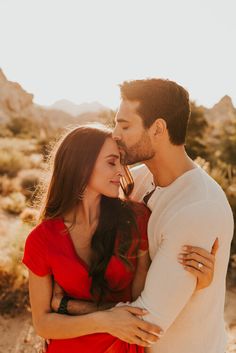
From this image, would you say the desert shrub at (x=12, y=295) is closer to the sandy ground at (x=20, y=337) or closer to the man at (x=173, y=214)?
the sandy ground at (x=20, y=337)

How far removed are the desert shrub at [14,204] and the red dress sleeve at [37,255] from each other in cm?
765

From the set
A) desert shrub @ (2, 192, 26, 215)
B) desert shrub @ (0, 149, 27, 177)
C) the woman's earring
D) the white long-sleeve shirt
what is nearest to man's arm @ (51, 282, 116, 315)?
the white long-sleeve shirt

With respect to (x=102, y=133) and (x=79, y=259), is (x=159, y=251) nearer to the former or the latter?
(x=79, y=259)

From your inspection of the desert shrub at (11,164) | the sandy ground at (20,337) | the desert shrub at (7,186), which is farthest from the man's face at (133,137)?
the desert shrub at (11,164)

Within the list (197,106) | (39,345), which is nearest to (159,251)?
(39,345)

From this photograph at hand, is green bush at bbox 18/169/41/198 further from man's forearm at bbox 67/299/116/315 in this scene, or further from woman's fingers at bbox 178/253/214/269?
woman's fingers at bbox 178/253/214/269

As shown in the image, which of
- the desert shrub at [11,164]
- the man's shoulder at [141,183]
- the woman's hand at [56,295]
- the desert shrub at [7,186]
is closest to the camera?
the woman's hand at [56,295]

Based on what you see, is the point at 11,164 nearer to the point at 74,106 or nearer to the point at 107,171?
Result: the point at 107,171

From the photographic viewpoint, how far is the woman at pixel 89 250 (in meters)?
2.36

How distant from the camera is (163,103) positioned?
2705 mm

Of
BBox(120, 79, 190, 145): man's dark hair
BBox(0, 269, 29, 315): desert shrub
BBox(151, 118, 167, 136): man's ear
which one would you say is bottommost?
BBox(0, 269, 29, 315): desert shrub

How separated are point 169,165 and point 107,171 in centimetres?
37

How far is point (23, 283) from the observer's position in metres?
5.88

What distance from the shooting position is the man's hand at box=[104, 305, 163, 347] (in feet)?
7.32
